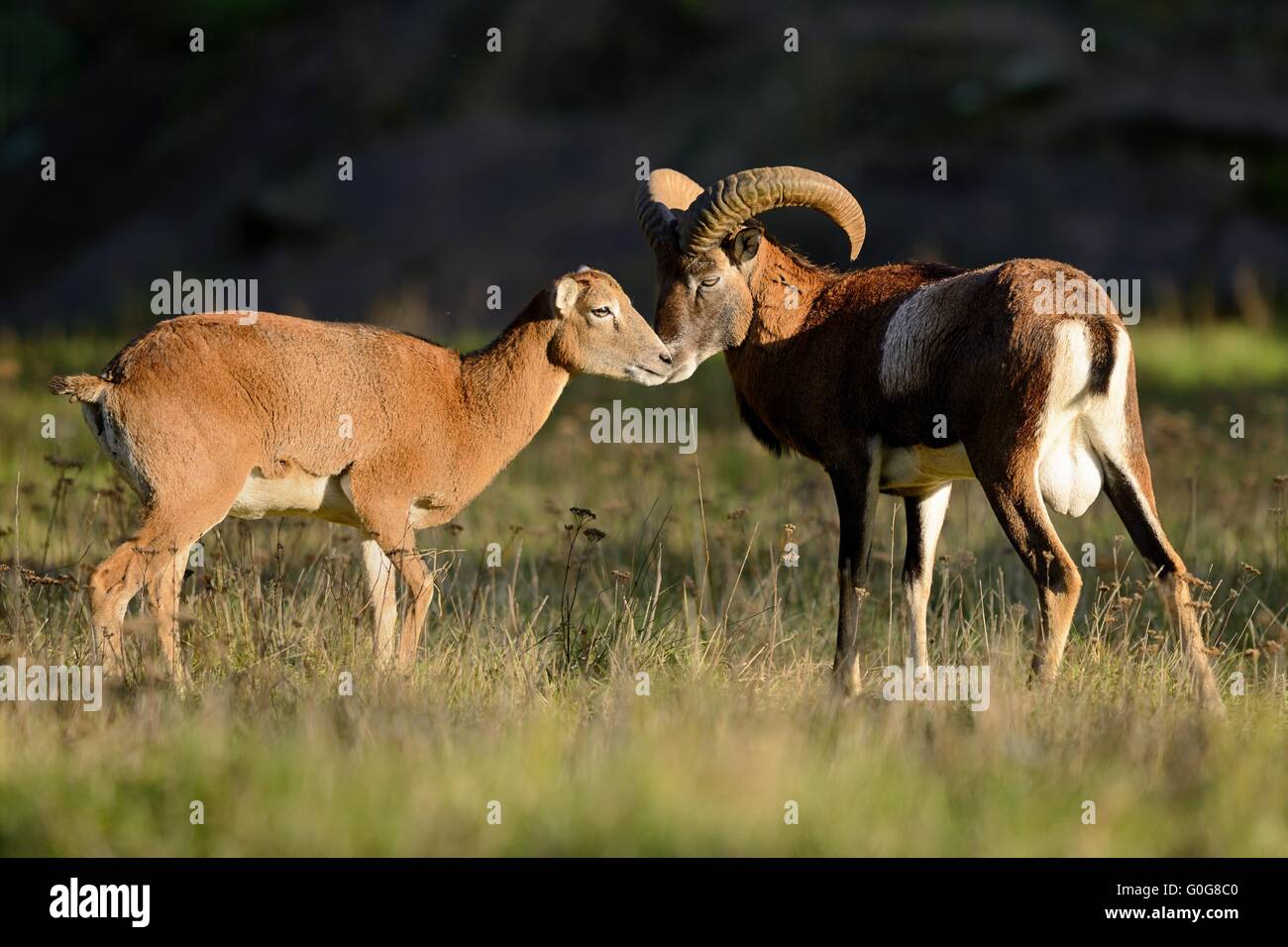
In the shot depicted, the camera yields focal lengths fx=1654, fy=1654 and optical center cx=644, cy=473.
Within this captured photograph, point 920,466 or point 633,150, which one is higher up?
point 633,150

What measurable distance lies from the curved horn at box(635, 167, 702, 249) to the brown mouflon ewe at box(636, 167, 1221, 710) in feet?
0.04

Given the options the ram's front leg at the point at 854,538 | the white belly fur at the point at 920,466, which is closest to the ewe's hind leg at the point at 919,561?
the white belly fur at the point at 920,466

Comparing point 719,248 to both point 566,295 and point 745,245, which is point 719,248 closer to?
point 745,245

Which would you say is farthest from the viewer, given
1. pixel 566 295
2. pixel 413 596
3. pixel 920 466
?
pixel 566 295

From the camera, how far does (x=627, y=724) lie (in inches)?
256

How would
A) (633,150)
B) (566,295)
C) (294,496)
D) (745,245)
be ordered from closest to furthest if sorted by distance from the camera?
(294,496) < (566,295) < (745,245) < (633,150)

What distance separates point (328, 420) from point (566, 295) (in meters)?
1.46

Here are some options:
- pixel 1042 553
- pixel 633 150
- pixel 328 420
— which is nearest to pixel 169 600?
pixel 328 420

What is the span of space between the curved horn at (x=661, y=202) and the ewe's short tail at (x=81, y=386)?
314cm

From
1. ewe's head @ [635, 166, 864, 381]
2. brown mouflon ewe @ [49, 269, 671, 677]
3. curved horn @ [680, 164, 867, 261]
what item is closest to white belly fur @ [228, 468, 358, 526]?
brown mouflon ewe @ [49, 269, 671, 677]

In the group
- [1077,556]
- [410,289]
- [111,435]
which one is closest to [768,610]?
[1077,556]

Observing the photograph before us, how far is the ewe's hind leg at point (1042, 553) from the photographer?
7273 millimetres

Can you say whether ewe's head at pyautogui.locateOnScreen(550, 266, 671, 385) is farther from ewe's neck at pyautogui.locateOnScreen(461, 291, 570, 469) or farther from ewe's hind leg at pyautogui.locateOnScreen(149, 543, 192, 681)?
ewe's hind leg at pyautogui.locateOnScreen(149, 543, 192, 681)

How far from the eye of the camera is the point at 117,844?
552 centimetres
